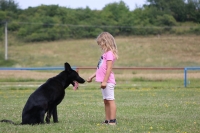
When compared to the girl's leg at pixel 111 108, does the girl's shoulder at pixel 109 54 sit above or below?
above

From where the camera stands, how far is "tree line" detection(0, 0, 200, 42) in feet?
185

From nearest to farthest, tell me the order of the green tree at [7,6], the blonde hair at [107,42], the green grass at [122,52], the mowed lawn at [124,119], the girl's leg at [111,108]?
the mowed lawn at [124,119] → the blonde hair at [107,42] → the girl's leg at [111,108] → the green grass at [122,52] → the green tree at [7,6]

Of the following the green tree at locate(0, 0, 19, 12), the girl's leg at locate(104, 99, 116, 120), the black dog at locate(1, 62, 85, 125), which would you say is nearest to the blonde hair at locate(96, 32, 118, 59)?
the girl's leg at locate(104, 99, 116, 120)

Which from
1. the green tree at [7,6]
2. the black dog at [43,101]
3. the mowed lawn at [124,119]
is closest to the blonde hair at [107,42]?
the black dog at [43,101]

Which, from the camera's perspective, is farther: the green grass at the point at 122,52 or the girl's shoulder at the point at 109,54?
the green grass at the point at 122,52

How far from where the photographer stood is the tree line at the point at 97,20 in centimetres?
5641

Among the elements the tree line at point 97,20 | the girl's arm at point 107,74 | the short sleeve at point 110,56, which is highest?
the tree line at point 97,20

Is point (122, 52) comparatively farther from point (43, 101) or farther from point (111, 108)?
point (43, 101)

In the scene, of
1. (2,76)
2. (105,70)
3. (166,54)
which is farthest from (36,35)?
(105,70)

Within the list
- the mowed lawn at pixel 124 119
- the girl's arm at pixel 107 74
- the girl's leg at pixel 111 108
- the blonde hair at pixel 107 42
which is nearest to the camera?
the mowed lawn at pixel 124 119

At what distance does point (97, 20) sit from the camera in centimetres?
5912

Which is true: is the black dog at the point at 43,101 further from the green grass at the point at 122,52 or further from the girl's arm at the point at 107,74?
the green grass at the point at 122,52

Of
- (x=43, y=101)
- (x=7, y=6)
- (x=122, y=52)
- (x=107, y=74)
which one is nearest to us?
(x=107, y=74)

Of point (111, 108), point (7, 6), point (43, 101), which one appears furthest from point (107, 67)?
point (7, 6)
